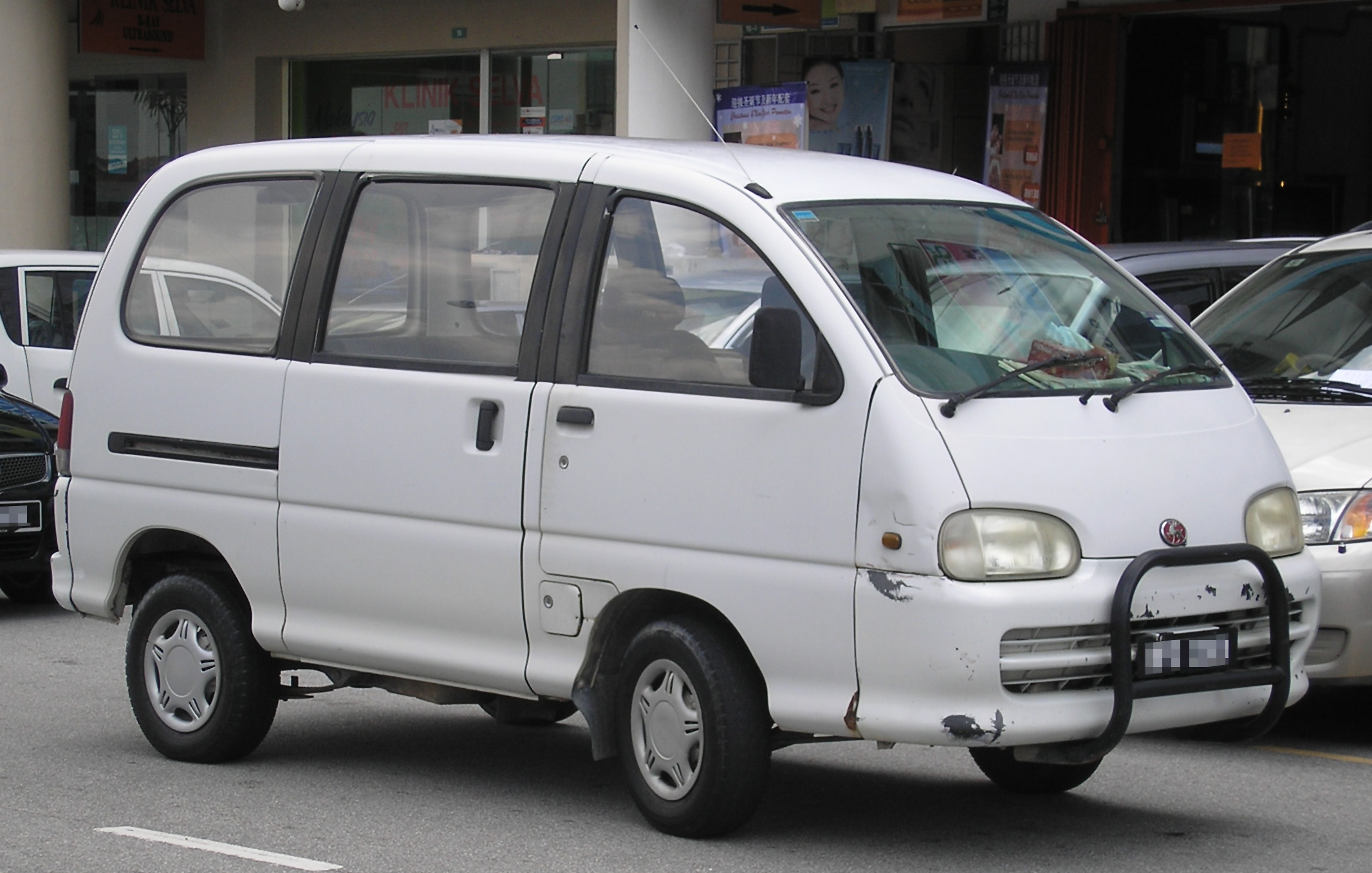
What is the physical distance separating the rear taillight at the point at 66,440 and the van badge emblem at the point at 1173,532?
3992 millimetres

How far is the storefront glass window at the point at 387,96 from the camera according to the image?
2019 centimetres

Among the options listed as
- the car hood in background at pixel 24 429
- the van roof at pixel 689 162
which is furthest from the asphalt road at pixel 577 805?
the car hood in background at pixel 24 429

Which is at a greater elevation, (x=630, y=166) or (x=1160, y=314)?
(x=630, y=166)

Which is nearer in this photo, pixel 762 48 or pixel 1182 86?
pixel 1182 86

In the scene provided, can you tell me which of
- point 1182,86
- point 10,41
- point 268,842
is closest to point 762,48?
point 1182,86

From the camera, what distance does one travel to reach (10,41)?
20.0 m

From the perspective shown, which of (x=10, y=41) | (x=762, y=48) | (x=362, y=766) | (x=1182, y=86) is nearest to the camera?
(x=362, y=766)

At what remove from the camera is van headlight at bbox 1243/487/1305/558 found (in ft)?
18.6

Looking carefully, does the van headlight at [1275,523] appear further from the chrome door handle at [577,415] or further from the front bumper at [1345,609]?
the chrome door handle at [577,415]

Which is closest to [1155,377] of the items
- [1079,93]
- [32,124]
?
[1079,93]

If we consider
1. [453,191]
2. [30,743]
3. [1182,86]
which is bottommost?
[30,743]

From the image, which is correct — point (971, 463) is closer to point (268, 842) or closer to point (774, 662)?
point (774, 662)

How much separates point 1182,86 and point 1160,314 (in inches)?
409

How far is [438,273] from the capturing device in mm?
6406
